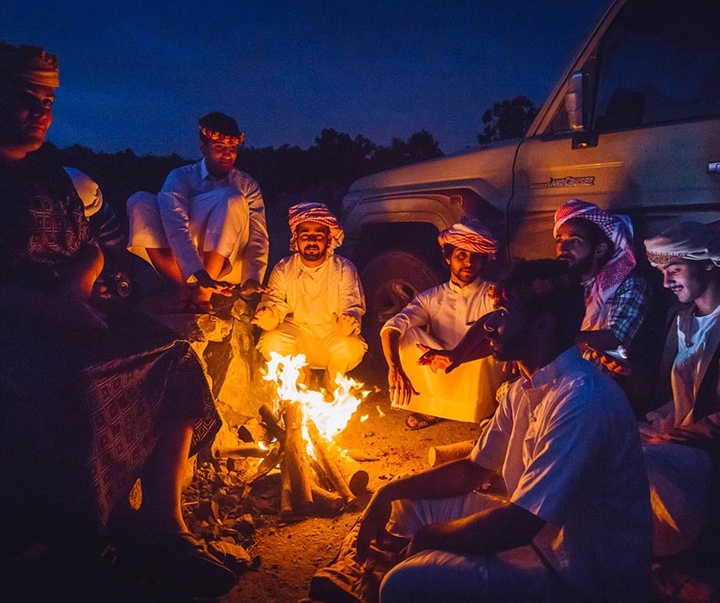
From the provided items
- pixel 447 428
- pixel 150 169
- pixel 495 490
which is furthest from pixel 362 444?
pixel 150 169

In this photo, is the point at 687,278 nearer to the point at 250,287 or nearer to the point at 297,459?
the point at 297,459

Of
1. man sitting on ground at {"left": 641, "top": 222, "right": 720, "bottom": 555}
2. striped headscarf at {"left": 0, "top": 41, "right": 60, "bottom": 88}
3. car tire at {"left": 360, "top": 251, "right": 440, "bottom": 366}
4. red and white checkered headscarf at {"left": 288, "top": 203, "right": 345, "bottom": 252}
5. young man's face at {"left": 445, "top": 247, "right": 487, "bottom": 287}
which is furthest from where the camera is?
car tire at {"left": 360, "top": 251, "right": 440, "bottom": 366}

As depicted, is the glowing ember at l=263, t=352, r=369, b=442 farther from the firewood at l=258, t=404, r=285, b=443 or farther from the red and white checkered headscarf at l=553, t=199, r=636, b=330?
the red and white checkered headscarf at l=553, t=199, r=636, b=330

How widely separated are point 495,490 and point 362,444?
1.33m

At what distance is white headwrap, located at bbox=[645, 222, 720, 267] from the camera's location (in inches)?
136

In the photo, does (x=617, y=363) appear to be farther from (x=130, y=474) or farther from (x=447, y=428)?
(x=130, y=474)

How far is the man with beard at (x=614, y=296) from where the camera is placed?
3910mm

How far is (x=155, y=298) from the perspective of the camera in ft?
15.8

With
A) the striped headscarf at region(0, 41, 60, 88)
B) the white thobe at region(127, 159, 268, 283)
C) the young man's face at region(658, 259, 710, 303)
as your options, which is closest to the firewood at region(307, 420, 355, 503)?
the white thobe at region(127, 159, 268, 283)

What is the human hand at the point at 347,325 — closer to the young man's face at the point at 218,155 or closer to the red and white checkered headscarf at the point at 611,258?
the young man's face at the point at 218,155

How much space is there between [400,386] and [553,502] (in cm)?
281

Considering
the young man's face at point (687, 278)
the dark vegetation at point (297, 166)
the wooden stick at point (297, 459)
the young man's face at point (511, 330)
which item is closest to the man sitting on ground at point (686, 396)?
the young man's face at point (687, 278)

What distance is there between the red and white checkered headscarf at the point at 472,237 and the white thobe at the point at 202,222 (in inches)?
61.4

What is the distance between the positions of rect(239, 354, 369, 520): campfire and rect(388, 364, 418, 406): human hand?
41cm
